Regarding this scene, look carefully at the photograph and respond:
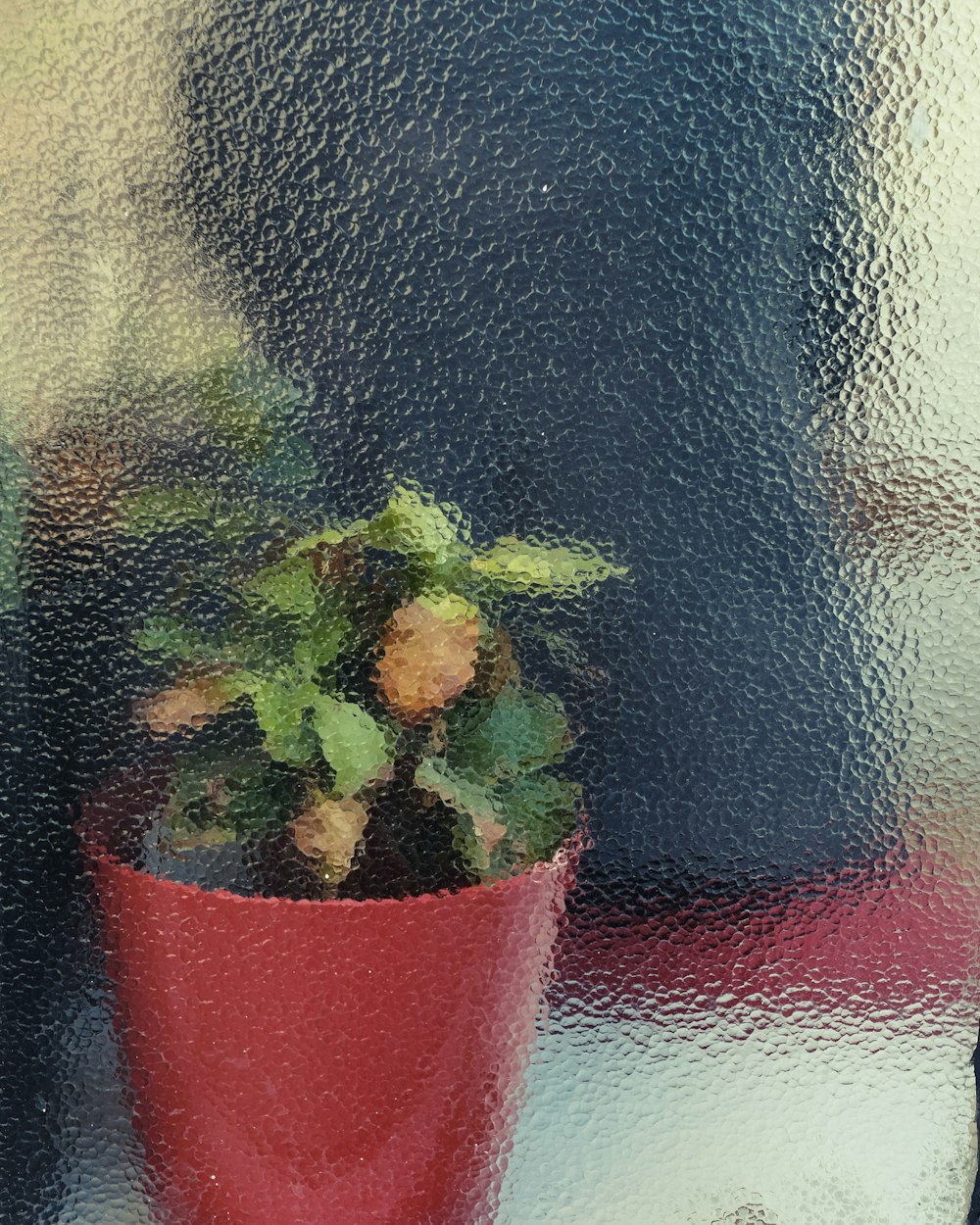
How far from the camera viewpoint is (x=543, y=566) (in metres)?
0.49

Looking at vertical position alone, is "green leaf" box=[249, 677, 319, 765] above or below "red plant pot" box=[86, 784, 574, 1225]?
above

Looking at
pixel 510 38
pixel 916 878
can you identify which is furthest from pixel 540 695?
pixel 510 38

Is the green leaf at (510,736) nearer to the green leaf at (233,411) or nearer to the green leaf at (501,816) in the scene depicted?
the green leaf at (501,816)

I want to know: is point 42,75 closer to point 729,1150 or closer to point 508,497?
point 508,497

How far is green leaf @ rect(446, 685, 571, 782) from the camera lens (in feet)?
1.53

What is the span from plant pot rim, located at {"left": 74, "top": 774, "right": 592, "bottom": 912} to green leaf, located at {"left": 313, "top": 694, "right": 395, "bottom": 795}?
0.18 ft

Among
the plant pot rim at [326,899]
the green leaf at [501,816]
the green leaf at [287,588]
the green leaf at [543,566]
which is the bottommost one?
the plant pot rim at [326,899]

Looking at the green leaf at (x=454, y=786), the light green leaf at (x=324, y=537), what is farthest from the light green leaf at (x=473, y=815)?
the light green leaf at (x=324, y=537)

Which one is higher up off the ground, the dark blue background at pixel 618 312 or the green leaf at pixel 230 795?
the dark blue background at pixel 618 312

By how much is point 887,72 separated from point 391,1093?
52cm

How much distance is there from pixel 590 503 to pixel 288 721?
18cm

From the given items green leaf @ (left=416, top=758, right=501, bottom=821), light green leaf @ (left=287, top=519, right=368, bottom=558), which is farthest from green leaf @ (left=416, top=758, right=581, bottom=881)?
light green leaf @ (left=287, top=519, right=368, bottom=558)

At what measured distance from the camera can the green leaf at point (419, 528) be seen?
0.48m

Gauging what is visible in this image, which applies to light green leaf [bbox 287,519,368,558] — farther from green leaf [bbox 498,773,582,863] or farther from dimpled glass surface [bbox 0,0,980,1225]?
green leaf [bbox 498,773,582,863]
